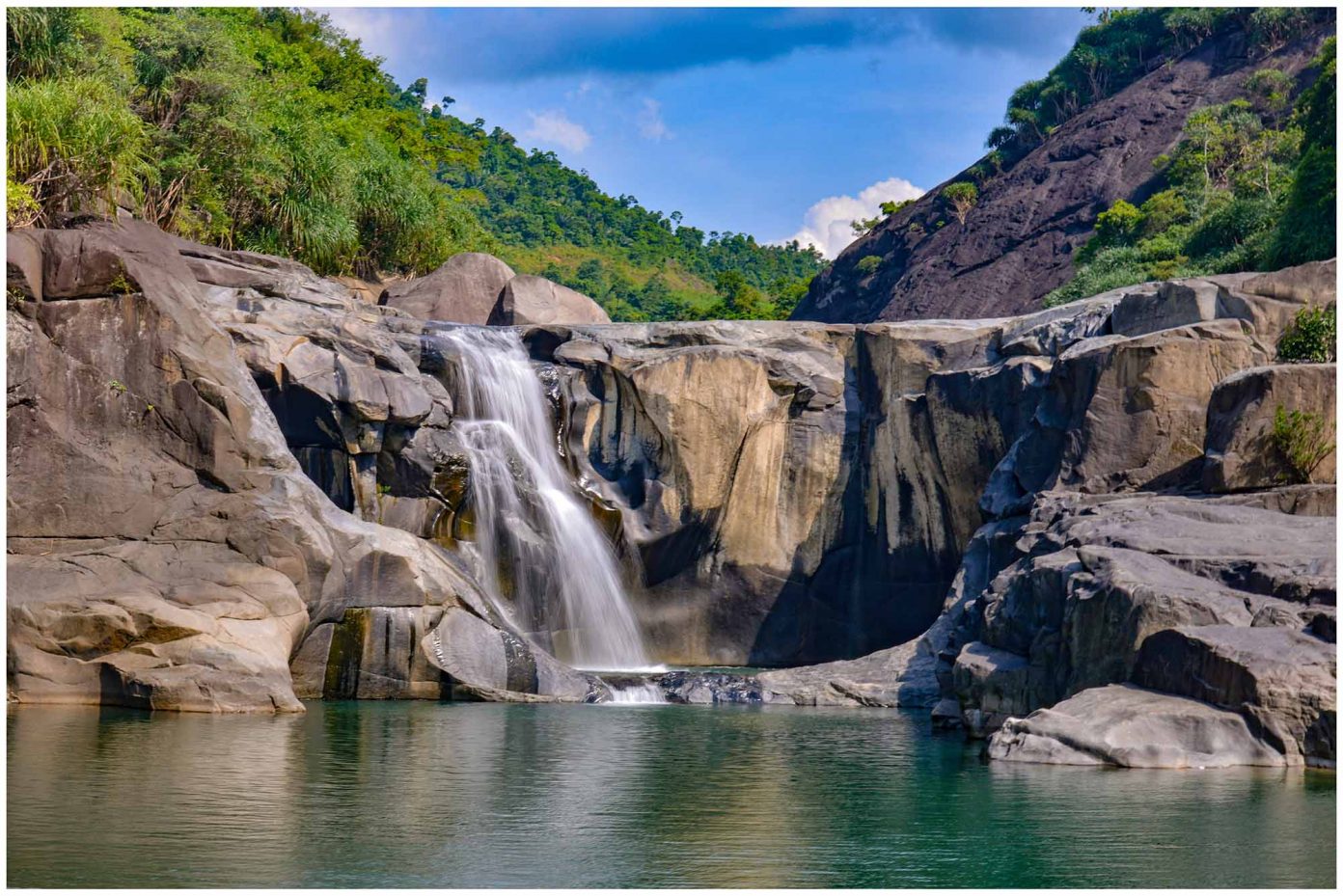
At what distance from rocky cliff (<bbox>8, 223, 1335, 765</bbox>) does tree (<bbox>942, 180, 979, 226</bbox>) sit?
4138 cm

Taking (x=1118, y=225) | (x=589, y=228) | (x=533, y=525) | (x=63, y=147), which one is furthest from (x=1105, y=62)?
(x=63, y=147)

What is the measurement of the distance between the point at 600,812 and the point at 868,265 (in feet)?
197

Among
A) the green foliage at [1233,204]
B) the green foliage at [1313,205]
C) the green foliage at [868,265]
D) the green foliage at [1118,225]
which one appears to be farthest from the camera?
the green foliage at [868,265]

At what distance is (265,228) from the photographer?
31.8 meters

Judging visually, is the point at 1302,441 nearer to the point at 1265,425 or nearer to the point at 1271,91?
the point at 1265,425

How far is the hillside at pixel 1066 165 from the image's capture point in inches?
2317

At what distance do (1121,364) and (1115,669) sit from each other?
652 cm

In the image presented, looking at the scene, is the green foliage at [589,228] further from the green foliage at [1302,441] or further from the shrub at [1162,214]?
the green foliage at [1302,441]

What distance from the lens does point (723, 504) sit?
26.1 m

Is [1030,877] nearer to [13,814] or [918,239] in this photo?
[13,814]

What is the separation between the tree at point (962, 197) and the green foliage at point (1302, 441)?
5129 centimetres

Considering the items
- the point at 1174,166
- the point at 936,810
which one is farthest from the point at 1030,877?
the point at 1174,166

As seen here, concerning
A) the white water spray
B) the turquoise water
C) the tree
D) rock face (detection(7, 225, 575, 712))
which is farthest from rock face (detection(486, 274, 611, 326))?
the tree

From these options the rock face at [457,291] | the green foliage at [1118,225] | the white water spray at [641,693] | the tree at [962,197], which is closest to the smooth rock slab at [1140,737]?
the white water spray at [641,693]
